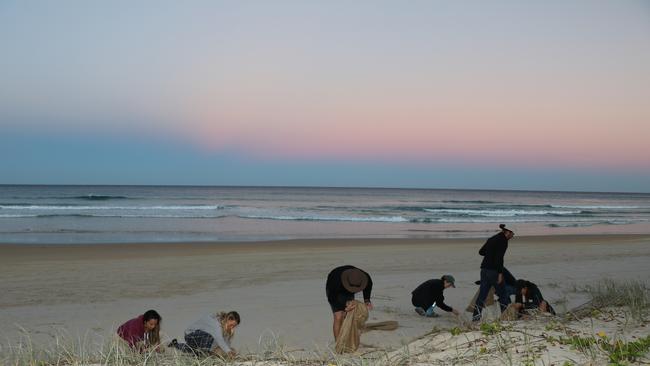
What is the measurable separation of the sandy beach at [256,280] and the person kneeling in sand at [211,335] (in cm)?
51

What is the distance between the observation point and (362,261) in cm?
1526

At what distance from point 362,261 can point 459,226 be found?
16.5 m

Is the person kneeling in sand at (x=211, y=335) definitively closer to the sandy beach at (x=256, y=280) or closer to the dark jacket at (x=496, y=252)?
the sandy beach at (x=256, y=280)

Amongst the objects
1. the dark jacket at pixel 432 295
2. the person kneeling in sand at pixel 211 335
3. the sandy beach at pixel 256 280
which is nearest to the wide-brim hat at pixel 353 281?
the sandy beach at pixel 256 280

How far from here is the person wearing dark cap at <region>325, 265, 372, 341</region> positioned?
21.5ft

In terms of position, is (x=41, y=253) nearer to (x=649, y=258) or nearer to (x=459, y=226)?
(x=649, y=258)

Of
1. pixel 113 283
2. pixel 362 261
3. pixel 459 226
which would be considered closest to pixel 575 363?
pixel 113 283

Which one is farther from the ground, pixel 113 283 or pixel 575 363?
pixel 575 363

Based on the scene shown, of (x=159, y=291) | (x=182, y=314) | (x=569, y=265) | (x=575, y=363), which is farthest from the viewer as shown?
(x=569, y=265)

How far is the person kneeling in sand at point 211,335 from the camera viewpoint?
19.0ft

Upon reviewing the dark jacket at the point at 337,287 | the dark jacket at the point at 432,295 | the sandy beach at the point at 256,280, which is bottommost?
the sandy beach at the point at 256,280

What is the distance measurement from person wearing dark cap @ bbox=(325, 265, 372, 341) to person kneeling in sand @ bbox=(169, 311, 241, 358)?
1206mm

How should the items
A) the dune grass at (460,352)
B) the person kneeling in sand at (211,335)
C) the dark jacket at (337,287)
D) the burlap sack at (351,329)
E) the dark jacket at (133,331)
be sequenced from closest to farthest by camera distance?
1. the dune grass at (460,352)
2. the person kneeling in sand at (211,335)
3. the dark jacket at (133,331)
4. the burlap sack at (351,329)
5. the dark jacket at (337,287)

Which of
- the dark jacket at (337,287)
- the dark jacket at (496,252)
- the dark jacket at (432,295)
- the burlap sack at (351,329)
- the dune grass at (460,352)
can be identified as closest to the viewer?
the dune grass at (460,352)
